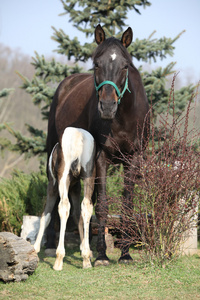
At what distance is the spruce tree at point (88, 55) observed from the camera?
9.87 meters

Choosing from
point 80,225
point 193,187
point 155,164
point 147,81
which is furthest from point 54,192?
point 147,81

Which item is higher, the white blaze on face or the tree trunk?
the white blaze on face

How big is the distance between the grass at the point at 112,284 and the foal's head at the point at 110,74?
190 centimetres

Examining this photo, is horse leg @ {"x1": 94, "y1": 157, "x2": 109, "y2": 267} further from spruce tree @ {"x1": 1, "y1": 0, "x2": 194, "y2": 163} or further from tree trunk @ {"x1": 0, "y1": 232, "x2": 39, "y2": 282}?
spruce tree @ {"x1": 1, "y1": 0, "x2": 194, "y2": 163}

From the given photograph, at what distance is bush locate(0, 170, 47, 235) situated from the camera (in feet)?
25.1

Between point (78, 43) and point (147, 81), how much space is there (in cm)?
214

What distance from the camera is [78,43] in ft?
33.4

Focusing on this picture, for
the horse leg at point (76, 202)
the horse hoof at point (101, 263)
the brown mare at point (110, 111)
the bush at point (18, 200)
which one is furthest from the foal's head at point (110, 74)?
the bush at point (18, 200)

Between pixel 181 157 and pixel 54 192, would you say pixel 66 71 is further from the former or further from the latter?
pixel 181 157

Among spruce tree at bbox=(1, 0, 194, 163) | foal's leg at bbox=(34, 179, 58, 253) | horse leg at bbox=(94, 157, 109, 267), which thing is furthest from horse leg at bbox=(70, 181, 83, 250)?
spruce tree at bbox=(1, 0, 194, 163)

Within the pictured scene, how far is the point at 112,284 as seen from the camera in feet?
13.6

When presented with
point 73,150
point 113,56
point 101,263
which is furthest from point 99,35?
point 101,263

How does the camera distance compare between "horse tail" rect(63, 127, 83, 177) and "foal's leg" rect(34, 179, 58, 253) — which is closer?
"horse tail" rect(63, 127, 83, 177)

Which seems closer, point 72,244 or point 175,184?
point 175,184
